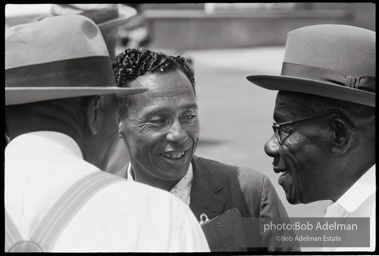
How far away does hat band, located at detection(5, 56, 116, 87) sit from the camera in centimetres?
217

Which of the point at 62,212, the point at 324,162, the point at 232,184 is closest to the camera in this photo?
the point at 62,212

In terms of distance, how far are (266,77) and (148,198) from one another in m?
0.87

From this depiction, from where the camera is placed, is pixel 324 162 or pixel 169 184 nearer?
pixel 324 162

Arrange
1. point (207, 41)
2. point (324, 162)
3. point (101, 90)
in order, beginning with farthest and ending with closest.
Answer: point (207, 41), point (324, 162), point (101, 90)

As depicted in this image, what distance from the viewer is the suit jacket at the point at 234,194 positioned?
9.93 ft

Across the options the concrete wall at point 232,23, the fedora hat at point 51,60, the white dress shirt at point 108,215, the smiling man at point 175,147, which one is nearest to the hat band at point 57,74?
the fedora hat at point 51,60

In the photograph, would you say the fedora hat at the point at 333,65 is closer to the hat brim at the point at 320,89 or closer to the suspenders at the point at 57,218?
the hat brim at the point at 320,89

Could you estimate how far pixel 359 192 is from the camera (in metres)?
2.45

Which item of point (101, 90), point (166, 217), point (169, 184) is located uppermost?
point (101, 90)

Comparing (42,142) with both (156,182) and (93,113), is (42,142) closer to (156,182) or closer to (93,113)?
(93,113)

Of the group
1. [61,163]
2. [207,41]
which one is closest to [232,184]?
[61,163]

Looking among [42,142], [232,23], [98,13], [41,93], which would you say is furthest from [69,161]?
[232,23]

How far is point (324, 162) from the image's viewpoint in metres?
2.58

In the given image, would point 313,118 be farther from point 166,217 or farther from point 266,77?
point 166,217
